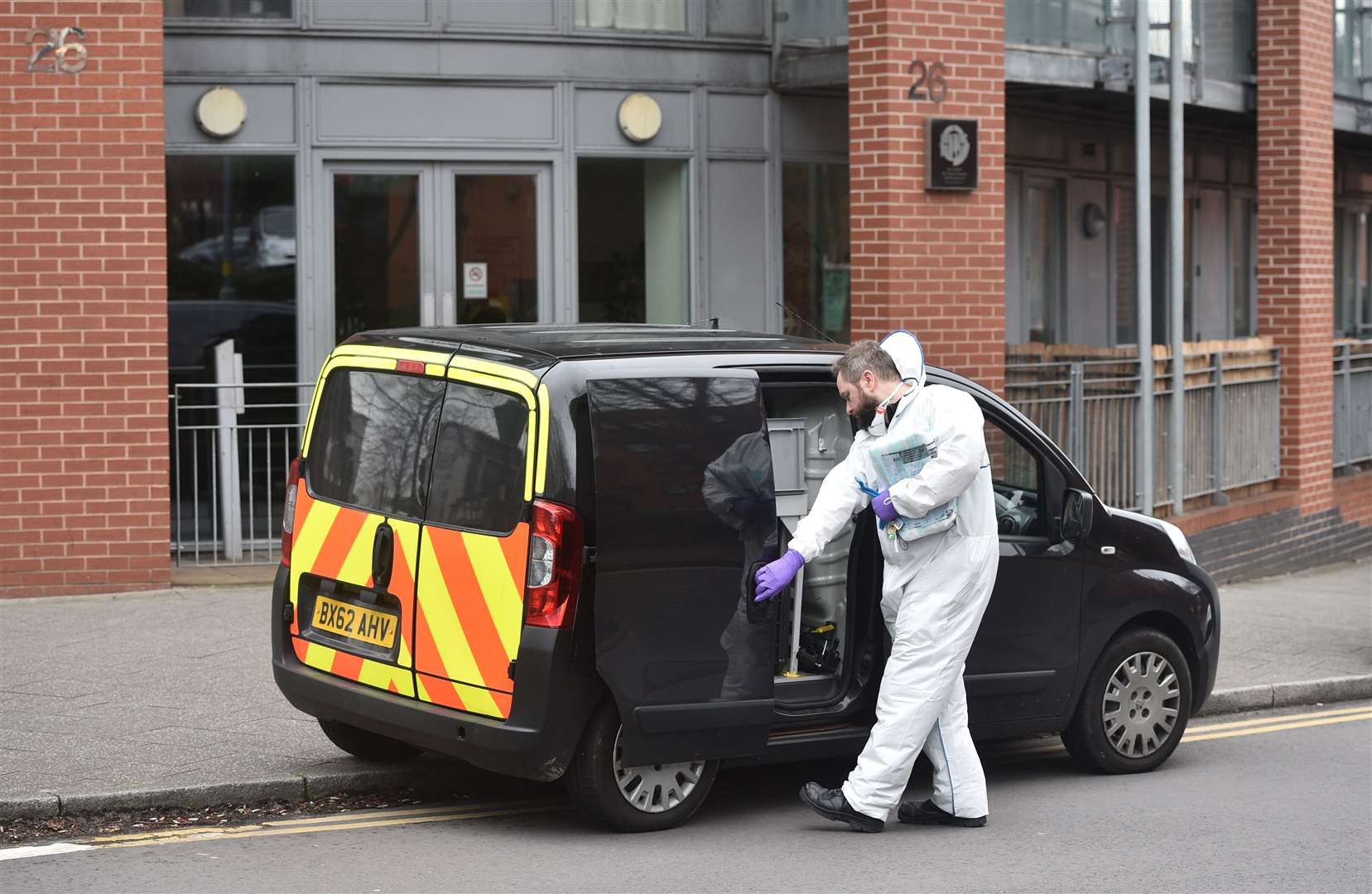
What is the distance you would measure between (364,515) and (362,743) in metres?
1.13

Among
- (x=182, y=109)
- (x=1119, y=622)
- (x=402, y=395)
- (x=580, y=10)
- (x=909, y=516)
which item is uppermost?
(x=580, y=10)

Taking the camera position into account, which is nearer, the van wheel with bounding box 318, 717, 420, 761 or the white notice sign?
the van wheel with bounding box 318, 717, 420, 761

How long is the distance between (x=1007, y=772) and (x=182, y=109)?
7.55 meters

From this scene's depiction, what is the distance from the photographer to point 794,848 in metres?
6.57

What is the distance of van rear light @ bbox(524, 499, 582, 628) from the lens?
6.13m

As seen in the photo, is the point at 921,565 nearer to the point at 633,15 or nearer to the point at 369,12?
the point at 369,12

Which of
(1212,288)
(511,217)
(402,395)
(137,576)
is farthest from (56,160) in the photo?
(1212,288)

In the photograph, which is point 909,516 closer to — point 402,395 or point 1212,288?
point 402,395

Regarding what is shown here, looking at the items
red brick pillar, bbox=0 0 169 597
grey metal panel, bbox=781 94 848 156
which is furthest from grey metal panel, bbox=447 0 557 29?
red brick pillar, bbox=0 0 169 597

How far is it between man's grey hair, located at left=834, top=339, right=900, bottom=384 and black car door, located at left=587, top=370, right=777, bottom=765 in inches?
13.0

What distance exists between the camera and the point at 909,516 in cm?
656

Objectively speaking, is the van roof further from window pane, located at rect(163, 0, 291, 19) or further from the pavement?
window pane, located at rect(163, 0, 291, 19)

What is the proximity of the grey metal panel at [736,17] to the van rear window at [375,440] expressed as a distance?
24.9 ft

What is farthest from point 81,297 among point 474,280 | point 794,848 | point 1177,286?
point 1177,286
